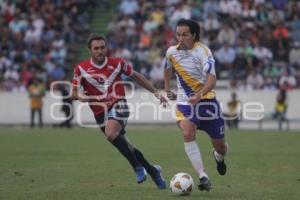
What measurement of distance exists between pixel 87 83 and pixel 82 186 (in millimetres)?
1554

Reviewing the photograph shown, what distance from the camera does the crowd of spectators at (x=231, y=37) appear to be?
3466 centimetres

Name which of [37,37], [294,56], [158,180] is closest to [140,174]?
[158,180]

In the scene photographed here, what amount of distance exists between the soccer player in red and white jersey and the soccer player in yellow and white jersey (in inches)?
14.4

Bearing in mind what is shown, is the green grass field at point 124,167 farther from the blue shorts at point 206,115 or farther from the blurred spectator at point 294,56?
the blurred spectator at point 294,56

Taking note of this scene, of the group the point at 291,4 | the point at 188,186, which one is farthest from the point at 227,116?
the point at 188,186

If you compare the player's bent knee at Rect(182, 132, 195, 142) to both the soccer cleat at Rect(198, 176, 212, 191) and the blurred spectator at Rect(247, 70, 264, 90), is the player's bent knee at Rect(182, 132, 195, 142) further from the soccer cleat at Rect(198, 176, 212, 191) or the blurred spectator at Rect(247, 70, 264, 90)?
the blurred spectator at Rect(247, 70, 264, 90)

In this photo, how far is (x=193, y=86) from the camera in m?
12.7

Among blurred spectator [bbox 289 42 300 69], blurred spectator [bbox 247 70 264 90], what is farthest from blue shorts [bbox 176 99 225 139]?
blurred spectator [bbox 289 42 300 69]

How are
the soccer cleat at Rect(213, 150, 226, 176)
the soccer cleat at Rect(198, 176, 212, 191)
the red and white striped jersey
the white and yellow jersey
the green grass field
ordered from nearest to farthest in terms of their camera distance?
the soccer cleat at Rect(198, 176, 212, 191), the green grass field, the white and yellow jersey, the red and white striped jersey, the soccer cleat at Rect(213, 150, 226, 176)

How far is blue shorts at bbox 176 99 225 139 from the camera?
494 inches

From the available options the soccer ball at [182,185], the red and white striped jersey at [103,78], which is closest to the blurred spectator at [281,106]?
the red and white striped jersey at [103,78]

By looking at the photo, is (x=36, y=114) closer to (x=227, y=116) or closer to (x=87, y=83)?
(x=227, y=116)

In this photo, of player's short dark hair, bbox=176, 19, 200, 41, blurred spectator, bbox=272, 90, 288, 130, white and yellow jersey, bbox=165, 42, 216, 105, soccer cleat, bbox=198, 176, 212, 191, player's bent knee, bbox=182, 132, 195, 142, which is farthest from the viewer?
blurred spectator, bbox=272, 90, 288, 130

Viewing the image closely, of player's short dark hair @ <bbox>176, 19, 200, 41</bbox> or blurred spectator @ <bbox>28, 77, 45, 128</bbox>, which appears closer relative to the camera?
player's short dark hair @ <bbox>176, 19, 200, 41</bbox>
